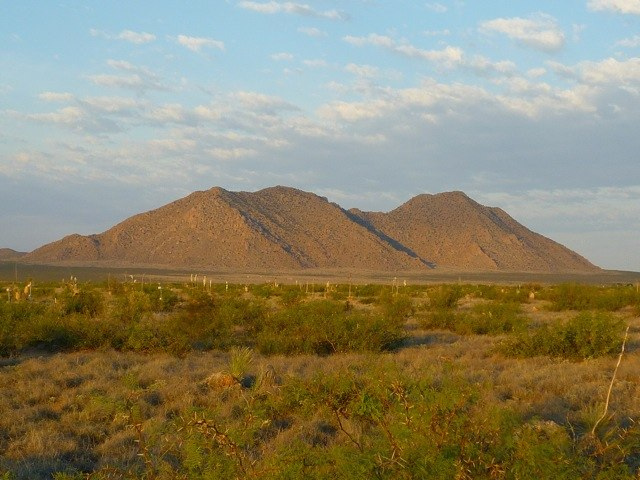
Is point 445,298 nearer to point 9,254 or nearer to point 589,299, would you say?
point 589,299

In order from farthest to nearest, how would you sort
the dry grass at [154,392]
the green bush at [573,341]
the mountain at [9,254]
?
the mountain at [9,254], the green bush at [573,341], the dry grass at [154,392]

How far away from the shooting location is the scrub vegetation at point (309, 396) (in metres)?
4.43

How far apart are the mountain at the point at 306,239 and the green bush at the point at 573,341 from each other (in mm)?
91205

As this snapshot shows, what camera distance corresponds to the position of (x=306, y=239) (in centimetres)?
11912

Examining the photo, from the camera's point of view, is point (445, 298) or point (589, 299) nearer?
point (445, 298)

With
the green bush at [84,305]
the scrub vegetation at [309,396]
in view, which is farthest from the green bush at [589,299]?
the green bush at [84,305]

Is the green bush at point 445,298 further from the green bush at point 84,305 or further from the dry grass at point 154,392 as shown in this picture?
the dry grass at point 154,392

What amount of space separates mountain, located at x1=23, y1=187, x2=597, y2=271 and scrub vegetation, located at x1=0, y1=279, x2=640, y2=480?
88340 millimetres

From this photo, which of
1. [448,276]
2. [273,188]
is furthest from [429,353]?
[273,188]

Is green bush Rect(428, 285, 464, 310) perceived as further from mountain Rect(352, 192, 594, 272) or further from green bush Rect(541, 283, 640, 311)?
mountain Rect(352, 192, 594, 272)

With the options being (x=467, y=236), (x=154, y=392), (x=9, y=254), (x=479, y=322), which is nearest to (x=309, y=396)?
(x=154, y=392)

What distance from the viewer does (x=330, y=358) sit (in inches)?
564

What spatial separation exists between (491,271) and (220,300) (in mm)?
99161

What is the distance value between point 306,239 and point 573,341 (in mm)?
104318
